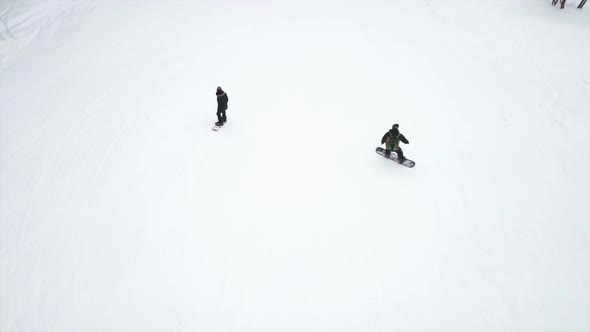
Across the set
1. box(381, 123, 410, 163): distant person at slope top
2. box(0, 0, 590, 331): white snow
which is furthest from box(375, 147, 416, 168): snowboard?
box(0, 0, 590, 331): white snow

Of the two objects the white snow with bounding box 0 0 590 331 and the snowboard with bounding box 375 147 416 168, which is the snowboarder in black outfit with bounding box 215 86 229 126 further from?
the snowboard with bounding box 375 147 416 168

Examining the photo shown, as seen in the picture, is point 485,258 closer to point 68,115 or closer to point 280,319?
point 280,319

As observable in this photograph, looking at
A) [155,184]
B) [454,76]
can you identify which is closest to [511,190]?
[454,76]

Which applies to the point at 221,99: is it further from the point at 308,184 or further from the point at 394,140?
the point at 394,140

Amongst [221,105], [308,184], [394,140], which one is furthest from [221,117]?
[394,140]

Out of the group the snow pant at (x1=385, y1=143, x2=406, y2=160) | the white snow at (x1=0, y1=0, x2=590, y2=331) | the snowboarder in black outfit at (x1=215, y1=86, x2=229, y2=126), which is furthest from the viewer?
the snowboarder in black outfit at (x1=215, y1=86, x2=229, y2=126)
